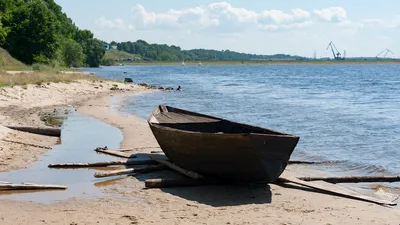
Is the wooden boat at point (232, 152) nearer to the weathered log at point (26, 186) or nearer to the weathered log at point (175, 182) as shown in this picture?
the weathered log at point (175, 182)

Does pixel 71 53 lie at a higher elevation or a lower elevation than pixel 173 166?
higher

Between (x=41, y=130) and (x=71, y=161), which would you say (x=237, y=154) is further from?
(x=41, y=130)

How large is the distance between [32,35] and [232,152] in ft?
213

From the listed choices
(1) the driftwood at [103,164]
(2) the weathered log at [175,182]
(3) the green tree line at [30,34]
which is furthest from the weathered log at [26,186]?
(3) the green tree line at [30,34]

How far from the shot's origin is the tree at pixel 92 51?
14138 centimetres

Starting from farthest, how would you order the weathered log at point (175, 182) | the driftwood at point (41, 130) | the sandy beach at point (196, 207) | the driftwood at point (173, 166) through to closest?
the driftwood at point (41, 130) < the driftwood at point (173, 166) < the weathered log at point (175, 182) < the sandy beach at point (196, 207)

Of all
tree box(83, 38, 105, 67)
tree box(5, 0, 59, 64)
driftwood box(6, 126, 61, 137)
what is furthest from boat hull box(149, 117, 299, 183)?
tree box(83, 38, 105, 67)

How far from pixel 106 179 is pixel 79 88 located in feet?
91.9

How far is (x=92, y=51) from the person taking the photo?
142 m

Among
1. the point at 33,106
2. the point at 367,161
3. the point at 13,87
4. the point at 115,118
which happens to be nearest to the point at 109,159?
the point at 367,161

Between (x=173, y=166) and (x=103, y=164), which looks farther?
(x=103, y=164)


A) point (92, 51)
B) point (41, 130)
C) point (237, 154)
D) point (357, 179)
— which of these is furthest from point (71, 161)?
point (92, 51)

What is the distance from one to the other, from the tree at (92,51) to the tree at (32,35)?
67.8m

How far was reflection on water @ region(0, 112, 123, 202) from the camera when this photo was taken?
10004 millimetres
